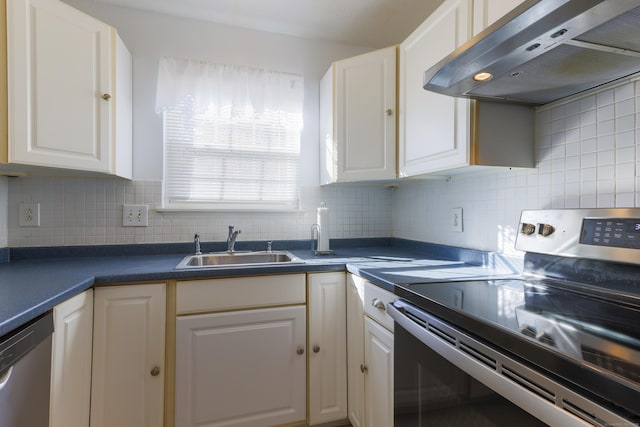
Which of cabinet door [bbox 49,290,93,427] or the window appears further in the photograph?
the window

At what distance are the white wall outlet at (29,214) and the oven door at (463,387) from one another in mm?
1901

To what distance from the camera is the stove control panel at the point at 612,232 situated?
2.84 ft

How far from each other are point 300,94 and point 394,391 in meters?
1.78

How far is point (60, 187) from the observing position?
1.69 meters

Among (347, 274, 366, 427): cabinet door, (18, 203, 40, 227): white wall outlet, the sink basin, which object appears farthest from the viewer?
the sink basin

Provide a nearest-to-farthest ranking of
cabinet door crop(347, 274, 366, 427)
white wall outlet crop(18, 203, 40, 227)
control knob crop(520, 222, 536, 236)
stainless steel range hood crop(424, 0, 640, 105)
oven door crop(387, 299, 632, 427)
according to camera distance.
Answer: oven door crop(387, 299, 632, 427), stainless steel range hood crop(424, 0, 640, 105), control knob crop(520, 222, 536, 236), cabinet door crop(347, 274, 366, 427), white wall outlet crop(18, 203, 40, 227)

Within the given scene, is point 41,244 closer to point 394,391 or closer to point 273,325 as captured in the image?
point 273,325

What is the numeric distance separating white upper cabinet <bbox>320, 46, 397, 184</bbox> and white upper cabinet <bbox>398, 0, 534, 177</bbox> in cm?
23

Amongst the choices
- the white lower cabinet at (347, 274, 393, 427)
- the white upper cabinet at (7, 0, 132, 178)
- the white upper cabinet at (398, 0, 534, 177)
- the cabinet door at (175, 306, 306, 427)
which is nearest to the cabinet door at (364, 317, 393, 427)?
the white lower cabinet at (347, 274, 393, 427)

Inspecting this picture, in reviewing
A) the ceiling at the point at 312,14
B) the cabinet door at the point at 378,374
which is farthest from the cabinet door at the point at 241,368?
the ceiling at the point at 312,14

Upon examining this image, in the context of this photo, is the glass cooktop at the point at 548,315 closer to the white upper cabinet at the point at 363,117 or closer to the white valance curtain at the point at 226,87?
the white upper cabinet at the point at 363,117

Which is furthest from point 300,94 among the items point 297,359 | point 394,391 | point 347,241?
point 394,391

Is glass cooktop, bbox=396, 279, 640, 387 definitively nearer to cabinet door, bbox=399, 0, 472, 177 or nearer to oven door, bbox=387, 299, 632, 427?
oven door, bbox=387, 299, 632, 427

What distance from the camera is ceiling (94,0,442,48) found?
1.78 meters
